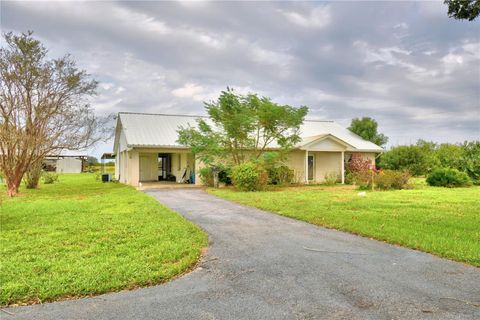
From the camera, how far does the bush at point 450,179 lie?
65.8 feet

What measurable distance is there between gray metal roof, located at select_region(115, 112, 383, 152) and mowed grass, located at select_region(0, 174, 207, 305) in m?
10.7

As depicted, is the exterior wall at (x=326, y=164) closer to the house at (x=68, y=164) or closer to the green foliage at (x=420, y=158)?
the green foliage at (x=420, y=158)

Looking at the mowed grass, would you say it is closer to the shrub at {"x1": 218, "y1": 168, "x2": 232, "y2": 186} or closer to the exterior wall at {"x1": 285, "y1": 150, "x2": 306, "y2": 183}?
the shrub at {"x1": 218, "y1": 168, "x2": 232, "y2": 186}

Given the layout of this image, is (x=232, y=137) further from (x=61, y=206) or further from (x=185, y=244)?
(x=185, y=244)

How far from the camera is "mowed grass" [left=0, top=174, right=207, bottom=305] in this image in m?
4.35

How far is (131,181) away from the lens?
20547 mm

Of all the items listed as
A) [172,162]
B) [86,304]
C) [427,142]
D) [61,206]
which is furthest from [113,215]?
[427,142]

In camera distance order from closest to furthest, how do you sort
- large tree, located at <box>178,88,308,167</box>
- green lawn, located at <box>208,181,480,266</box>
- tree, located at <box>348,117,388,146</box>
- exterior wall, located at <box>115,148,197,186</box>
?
green lawn, located at <box>208,181,480,266</box> < large tree, located at <box>178,88,308,167</box> < exterior wall, located at <box>115,148,197,186</box> < tree, located at <box>348,117,388,146</box>

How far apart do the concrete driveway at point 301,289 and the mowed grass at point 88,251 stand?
32 centimetres

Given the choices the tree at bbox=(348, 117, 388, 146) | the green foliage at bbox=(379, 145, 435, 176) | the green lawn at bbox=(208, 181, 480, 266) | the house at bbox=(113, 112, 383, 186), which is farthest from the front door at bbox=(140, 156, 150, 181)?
the tree at bbox=(348, 117, 388, 146)

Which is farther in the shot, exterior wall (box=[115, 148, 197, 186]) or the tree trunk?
the tree trunk

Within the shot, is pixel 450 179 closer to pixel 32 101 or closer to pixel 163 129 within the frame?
pixel 163 129

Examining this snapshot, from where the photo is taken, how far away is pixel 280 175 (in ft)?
67.1

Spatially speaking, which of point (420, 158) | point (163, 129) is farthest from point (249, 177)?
point (420, 158)
